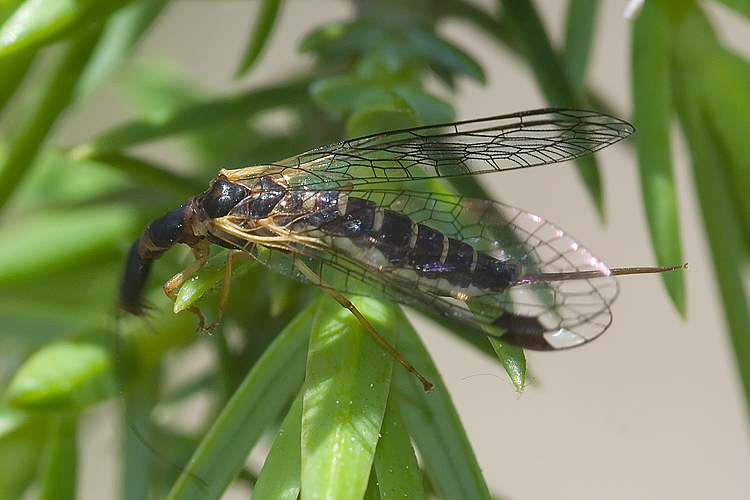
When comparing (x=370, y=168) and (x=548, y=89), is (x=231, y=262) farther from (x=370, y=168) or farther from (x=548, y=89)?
(x=548, y=89)

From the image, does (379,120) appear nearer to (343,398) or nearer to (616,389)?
(343,398)

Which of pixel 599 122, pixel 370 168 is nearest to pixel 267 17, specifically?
pixel 370 168

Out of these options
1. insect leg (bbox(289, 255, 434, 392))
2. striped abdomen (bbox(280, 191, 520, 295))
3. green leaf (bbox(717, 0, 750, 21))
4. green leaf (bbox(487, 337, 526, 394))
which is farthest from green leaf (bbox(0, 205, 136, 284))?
green leaf (bbox(717, 0, 750, 21))

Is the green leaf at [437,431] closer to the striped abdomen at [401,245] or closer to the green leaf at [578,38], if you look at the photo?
the striped abdomen at [401,245]

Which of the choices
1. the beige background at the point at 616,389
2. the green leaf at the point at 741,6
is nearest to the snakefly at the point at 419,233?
the green leaf at the point at 741,6

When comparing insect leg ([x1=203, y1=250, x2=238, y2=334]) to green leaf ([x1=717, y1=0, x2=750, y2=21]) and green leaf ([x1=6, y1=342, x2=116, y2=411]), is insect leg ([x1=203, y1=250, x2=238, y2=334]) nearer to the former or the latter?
green leaf ([x1=6, y1=342, x2=116, y2=411])

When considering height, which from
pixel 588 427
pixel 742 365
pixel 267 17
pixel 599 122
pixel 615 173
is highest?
pixel 267 17

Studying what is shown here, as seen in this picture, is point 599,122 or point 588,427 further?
point 588,427
